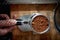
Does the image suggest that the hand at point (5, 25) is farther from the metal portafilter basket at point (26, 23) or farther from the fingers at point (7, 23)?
the metal portafilter basket at point (26, 23)

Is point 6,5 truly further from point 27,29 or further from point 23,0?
point 27,29

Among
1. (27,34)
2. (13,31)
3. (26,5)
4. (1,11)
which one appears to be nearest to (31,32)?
(27,34)

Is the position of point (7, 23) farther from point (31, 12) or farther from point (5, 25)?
point (31, 12)

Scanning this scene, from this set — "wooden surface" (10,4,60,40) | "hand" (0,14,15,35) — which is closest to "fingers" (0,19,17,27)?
"hand" (0,14,15,35)

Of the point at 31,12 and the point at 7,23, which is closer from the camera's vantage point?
the point at 7,23

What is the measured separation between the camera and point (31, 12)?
1.85m

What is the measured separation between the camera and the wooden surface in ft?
6.03

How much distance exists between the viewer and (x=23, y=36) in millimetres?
1848

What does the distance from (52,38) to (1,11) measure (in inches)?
31.4

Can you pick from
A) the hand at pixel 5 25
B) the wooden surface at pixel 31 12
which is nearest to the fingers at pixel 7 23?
the hand at pixel 5 25

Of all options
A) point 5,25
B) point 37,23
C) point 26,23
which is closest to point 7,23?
point 5,25

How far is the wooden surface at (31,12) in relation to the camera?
6.03ft

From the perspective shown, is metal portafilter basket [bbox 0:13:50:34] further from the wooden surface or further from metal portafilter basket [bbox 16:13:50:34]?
the wooden surface

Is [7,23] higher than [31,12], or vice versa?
[31,12]
